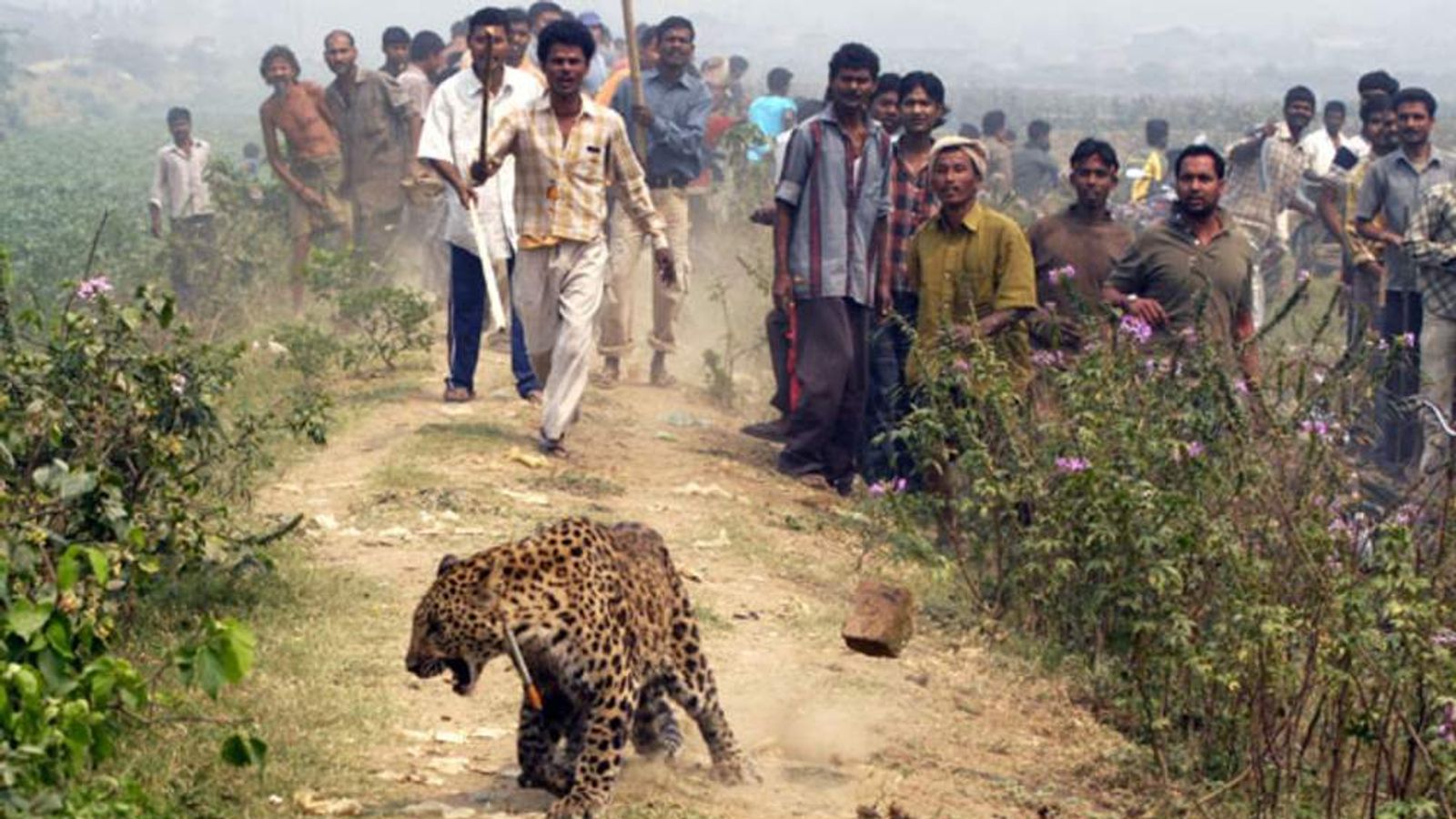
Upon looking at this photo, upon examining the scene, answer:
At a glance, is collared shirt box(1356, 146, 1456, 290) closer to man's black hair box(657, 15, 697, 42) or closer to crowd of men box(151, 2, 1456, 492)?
crowd of men box(151, 2, 1456, 492)

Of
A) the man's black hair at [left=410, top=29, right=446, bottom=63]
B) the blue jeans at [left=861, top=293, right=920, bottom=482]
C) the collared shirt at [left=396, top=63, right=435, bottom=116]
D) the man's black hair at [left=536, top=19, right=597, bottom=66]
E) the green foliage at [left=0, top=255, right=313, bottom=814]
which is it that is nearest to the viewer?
the green foliage at [left=0, top=255, right=313, bottom=814]

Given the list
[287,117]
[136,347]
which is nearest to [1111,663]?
[136,347]

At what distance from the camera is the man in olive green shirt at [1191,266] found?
9141mm

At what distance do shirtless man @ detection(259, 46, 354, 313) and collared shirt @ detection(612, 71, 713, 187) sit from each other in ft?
12.2

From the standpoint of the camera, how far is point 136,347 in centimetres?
750

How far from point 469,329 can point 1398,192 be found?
4911mm

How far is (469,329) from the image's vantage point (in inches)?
474

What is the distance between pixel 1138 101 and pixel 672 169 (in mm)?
53202

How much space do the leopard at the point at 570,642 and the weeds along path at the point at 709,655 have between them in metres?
0.15

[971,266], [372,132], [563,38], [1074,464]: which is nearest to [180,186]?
[372,132]

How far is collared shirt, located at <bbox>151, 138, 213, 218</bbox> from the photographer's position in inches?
695

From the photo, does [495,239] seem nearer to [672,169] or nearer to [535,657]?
[672,169]

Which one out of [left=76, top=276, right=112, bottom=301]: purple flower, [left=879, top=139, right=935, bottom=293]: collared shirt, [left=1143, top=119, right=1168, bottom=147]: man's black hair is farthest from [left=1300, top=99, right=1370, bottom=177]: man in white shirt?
[left=76, top=276, right=112, bottom=301]: purple flower

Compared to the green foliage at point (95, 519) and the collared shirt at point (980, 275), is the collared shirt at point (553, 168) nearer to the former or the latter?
the collared shirt at point (980, 275)
